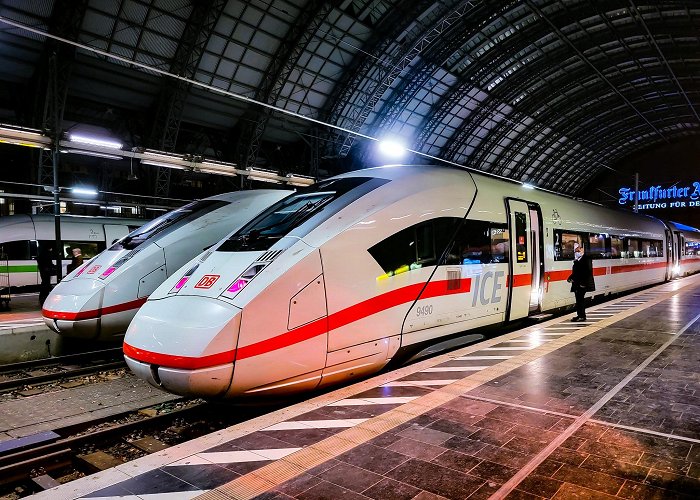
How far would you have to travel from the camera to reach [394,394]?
16.9 feet

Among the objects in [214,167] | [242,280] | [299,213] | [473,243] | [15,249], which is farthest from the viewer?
[15,249]

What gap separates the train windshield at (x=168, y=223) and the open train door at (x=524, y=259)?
578 cm

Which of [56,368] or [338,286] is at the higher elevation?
[338,286]

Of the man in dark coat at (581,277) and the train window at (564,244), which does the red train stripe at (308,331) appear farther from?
the train window at (564,244)

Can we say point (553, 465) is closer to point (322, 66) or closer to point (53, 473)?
point (53, 473)

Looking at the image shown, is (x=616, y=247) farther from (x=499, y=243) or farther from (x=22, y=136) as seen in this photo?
(x=22, y=136)

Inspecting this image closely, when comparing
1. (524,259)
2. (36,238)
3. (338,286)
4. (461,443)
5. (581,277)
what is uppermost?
(36,238)

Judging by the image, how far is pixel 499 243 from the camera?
27.6 feet

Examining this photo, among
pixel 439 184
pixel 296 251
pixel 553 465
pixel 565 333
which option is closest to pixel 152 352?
pixel 296 251

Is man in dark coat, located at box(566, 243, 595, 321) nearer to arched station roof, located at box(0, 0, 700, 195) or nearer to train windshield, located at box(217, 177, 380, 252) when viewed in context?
train windshield, located at box(217, 177, 380, 252)

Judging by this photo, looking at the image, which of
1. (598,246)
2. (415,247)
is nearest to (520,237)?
(415,247)

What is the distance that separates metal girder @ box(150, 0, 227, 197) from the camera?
2002 cm

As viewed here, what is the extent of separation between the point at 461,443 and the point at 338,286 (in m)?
2.17

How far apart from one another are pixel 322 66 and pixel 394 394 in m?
23.2
